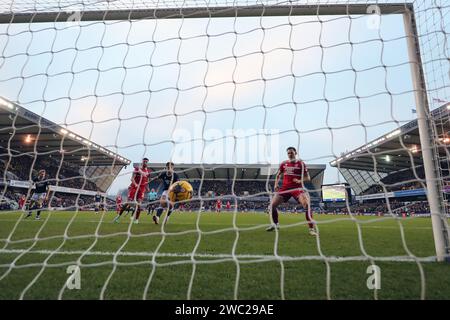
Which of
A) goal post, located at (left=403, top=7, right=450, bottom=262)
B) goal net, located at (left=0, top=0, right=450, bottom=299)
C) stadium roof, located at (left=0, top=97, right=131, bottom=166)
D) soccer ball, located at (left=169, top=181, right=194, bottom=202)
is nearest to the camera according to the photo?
goal net, located at (left=0, top=0, right=450, bottom=299)

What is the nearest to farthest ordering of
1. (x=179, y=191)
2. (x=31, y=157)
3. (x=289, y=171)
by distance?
(x=289, y=171) < (x=179, y=191) < (x=31, y=157)

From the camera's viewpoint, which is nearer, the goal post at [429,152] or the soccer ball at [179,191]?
the goal post at [429,152]

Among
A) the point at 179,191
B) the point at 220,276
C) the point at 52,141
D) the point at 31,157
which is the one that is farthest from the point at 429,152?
the point at 31,157

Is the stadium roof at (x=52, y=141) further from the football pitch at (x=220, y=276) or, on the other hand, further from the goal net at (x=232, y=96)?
the football pitch at (x=220, y=276)

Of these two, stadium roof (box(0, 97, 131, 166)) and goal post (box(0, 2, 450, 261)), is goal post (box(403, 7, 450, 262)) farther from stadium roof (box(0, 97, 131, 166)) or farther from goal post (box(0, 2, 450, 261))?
stadium roof (box(0, 97, 131, 166))

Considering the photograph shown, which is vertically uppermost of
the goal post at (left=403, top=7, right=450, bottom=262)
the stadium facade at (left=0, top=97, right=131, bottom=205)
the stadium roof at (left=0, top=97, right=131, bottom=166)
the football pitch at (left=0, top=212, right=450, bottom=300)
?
the stadium facade at (left=0, top=97, right=131, bottom=205)

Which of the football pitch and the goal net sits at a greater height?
the goal net

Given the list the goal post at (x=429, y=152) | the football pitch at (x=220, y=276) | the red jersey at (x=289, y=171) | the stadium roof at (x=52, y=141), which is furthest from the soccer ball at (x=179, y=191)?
the goal post at (x=429, y=152)

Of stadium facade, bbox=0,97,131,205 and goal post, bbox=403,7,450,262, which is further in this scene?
stadium facade, bbox=0,97,131,205

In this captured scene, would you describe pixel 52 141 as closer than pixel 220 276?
No

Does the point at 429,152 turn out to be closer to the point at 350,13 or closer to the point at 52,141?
the point at 350,13

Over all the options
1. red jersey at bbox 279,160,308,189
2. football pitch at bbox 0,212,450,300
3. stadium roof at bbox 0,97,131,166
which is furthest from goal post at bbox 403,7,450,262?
stadium roof at bbox 0,97,131,166

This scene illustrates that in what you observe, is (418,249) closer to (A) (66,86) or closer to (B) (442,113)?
(B) (442,113)

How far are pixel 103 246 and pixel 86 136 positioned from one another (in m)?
1.42
